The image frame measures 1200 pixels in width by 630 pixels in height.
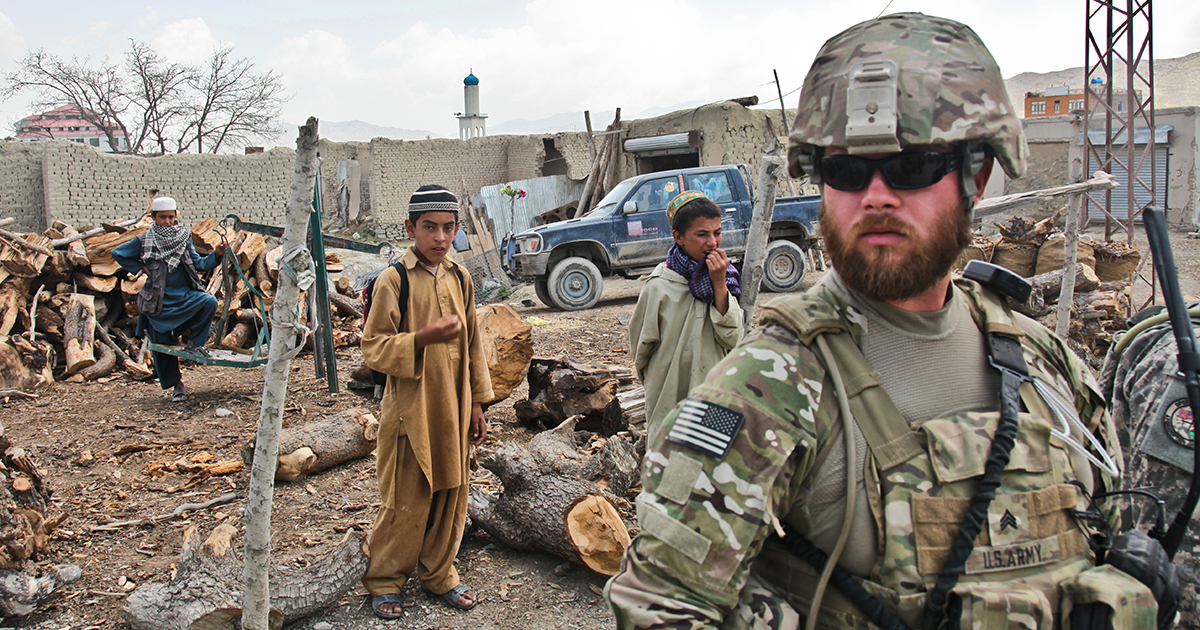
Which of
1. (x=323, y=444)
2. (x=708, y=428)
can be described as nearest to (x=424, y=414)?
(x=323, y=444)

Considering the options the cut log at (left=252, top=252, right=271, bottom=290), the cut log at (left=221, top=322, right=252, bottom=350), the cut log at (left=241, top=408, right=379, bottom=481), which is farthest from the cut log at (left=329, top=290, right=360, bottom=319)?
the cut log at (left=241, top=408, right=379, bottom=481)

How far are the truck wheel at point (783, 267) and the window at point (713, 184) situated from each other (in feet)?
3.42

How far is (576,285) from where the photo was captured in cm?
1093

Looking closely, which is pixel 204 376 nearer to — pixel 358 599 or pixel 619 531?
pixel 358 599

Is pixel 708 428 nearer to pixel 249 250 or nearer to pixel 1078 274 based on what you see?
pixel 1078 274

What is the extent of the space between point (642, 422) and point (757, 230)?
2.14 metres

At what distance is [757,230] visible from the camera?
3.34m

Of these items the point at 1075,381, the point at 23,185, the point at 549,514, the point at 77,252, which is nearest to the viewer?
the point at 1075,381

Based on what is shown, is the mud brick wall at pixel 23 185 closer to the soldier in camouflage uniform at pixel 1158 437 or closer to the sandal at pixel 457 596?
the sandal at pixel 457 596

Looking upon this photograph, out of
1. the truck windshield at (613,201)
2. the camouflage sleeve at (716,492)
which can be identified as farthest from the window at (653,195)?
the camouflage sleeve at (716,492)

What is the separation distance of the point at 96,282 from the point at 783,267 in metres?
8.75

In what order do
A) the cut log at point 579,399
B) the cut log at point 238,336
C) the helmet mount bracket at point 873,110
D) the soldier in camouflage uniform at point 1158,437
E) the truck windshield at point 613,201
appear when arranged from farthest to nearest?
1. the truck windshield at point 613,201
2. the cut log at point 238,336
3. the cut log at point 579,399
4. the soldier in camouflage uniform at point 1158,437
5. the helmet mount bracket at point 873,110

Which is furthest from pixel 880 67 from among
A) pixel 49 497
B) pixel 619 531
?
pixel 49 497

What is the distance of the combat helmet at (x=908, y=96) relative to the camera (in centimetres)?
116
